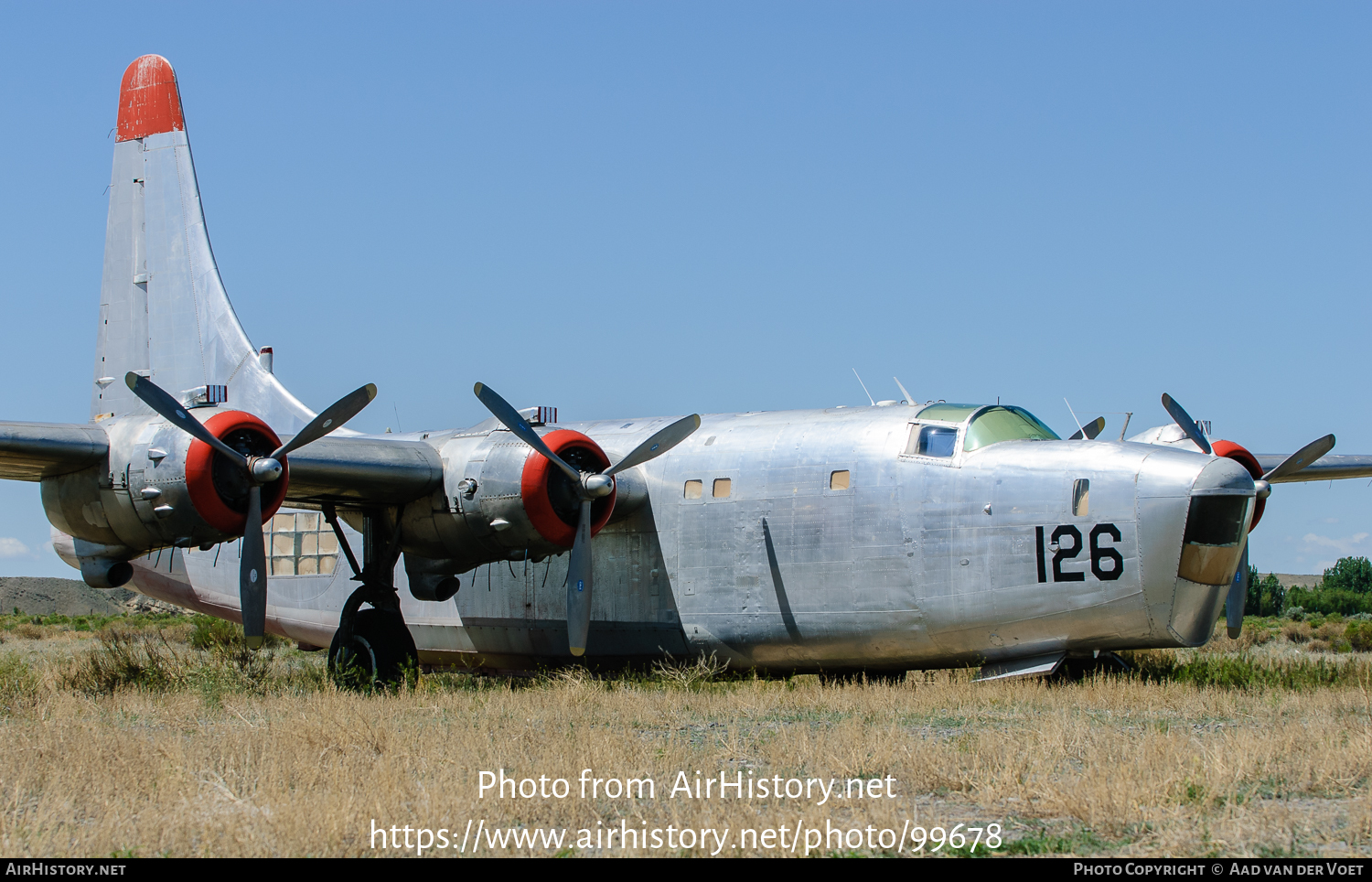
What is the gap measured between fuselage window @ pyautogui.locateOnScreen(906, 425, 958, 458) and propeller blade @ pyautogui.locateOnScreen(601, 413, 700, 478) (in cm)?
244

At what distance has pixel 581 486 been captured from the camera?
1376cm

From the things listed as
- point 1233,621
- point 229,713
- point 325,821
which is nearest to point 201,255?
point 229,713

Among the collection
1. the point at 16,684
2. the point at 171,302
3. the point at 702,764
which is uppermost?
the point at 171,302

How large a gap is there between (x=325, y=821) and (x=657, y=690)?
7046 mm

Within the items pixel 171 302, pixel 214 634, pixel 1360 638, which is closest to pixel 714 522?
pixel 171 302

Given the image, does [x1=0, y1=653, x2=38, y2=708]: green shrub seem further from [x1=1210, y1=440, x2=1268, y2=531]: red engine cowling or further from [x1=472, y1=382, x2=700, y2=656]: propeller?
[x1=1210, y1=440, x2=1268, y2=531]: red engine cowling

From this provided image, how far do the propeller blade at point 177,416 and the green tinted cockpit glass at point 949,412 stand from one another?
7.31 metres

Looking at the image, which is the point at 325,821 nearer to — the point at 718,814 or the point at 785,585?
the point at 718,814

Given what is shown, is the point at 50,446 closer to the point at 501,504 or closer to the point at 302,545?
the point at 501,504

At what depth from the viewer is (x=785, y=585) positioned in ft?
45.6

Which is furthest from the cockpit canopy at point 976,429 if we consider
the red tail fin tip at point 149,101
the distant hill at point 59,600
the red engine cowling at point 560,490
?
the distant hill at point 59,600

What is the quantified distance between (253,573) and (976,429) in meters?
7.82

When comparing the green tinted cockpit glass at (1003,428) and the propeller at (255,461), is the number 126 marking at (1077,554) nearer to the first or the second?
the green tinted cockpit glass at (1003,428)
